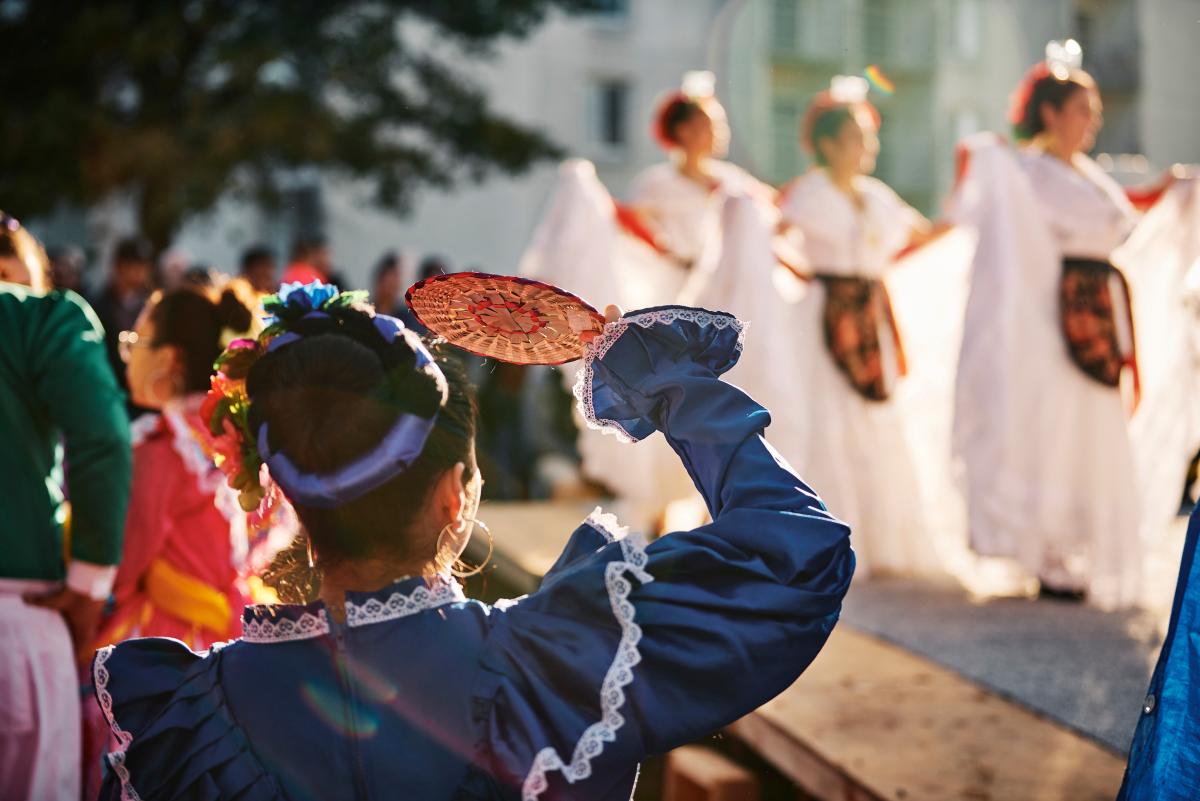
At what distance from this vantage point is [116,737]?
172cm

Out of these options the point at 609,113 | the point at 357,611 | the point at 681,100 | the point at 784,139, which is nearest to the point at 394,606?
the point at 357,611

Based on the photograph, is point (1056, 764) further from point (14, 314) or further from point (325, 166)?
point (325, 166)

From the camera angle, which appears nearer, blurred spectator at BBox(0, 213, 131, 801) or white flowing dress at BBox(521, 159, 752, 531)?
blurred spectator at BBox(0, 213, 131, 801)

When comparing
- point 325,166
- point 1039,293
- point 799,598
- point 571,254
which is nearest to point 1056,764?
point 799,598

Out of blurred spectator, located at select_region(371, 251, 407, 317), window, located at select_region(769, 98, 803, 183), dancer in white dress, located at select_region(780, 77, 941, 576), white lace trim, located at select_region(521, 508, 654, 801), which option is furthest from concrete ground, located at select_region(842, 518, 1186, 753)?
window, located at select_region(769, 98, 803, 183)

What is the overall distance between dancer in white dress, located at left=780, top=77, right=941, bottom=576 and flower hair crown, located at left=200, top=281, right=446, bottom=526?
432 cm

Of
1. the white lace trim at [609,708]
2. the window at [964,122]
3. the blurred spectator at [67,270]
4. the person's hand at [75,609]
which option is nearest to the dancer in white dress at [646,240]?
the blurred spectator at [67,270]

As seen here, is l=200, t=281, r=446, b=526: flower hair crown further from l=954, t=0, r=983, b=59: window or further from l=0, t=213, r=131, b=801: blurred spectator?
l=954, t=0, r=983, b=59: window

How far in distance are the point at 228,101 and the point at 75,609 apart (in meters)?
12.3

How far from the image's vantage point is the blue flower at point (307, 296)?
1.77 meters

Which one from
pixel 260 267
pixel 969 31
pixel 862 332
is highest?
pixel 969 31

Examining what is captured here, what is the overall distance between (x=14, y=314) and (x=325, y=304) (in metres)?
1.41

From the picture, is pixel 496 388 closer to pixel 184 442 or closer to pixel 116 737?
pixel 184 442

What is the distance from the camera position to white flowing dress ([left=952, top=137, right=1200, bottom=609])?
526cm
